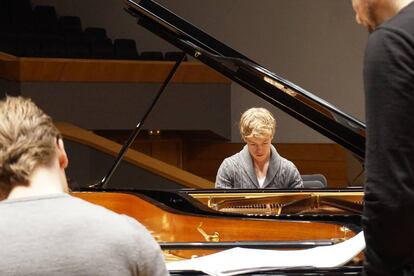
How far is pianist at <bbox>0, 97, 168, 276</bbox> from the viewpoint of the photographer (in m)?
1.12

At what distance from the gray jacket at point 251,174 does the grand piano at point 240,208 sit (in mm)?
554

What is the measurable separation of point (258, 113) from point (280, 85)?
3.82 feet

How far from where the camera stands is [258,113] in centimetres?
353

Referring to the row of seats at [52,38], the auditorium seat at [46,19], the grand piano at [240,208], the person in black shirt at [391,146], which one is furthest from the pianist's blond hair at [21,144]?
A: the auditorium seat at [46,19]

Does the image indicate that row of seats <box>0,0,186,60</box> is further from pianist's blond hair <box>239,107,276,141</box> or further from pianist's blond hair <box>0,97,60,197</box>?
pianist's blond hair <box>0,97,60,197</box>

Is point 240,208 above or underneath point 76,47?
underneath

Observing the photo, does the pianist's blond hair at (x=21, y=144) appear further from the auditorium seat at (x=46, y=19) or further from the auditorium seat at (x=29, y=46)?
the auditorium seat at (x=46, y=19)

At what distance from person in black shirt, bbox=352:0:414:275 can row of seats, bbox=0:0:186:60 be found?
18.6ft

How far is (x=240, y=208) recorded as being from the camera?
3.02 metres

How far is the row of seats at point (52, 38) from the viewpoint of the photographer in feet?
21.5

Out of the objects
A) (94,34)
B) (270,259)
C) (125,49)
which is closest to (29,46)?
(94,34)

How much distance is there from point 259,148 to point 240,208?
58 cm

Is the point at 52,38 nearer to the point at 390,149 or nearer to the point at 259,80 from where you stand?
the point at 259,80

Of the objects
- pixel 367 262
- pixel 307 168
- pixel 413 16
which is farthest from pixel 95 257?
pixel 307 168
